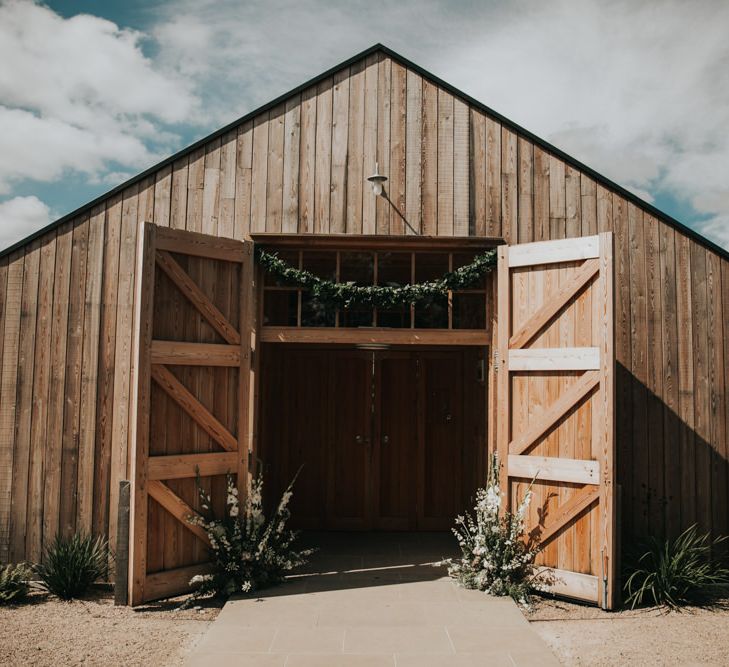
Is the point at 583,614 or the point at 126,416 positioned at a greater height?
the point at 126,416

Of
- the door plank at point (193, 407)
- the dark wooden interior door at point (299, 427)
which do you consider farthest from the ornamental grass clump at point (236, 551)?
the dark wooden interior door at point (299, 427)

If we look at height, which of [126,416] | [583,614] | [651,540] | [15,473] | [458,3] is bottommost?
[583,614]

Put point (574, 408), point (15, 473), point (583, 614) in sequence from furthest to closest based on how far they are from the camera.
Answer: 1. point (15, 473)
2. point (574, 408)
3. point (583, 614)

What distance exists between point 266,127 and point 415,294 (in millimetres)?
2353

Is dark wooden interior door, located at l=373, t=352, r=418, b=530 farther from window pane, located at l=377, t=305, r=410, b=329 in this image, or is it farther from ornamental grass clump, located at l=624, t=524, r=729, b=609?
ornamental grass clump, located at l=624, t=524, r=729, b=609

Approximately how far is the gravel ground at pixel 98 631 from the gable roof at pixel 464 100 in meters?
3.72

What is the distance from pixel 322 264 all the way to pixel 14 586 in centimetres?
450

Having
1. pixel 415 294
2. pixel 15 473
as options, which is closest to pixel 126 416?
pixel 15 473

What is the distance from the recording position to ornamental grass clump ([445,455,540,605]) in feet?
18.6

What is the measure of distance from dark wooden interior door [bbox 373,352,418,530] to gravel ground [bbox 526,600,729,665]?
3107 millimetres

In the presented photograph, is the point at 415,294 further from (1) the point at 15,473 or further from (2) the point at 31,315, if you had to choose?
(1) the point at 15,473

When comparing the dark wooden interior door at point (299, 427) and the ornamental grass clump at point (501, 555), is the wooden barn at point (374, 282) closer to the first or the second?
the ornamental grass clump at point (501, 555)

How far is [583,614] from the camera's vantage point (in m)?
5.33

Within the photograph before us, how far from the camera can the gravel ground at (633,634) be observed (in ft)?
14.6
